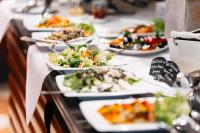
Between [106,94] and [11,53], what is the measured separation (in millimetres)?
1734

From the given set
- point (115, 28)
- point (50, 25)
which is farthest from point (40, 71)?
point (115, 28)

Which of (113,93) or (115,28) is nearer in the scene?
(113,93)

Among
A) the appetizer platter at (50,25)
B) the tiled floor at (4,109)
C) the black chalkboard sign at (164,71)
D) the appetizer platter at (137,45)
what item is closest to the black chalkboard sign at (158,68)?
the black chalkboard sign at (164,71)

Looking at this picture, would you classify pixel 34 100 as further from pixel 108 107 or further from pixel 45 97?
pixel 108 107

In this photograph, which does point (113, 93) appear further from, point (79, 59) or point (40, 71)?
point (40, 71)

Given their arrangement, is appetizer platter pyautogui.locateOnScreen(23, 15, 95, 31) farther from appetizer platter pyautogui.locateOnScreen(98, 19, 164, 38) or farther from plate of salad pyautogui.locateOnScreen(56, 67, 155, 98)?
plate of salad pyautogui.locateOnScreen(56, 67, 155, 98)

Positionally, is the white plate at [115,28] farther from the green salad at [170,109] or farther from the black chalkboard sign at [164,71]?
the green salad at [170,109]

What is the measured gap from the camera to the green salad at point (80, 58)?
1.67 meters

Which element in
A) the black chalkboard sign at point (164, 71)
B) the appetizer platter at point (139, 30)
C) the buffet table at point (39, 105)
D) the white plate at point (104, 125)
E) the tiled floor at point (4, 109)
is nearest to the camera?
the white plate at point (104, 125)

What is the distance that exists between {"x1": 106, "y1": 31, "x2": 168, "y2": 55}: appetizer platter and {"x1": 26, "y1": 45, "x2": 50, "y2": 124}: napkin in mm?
322

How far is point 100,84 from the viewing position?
1397 mm

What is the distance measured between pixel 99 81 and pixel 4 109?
95.2 inches

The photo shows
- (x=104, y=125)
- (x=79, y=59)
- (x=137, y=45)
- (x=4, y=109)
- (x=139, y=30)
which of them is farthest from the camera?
(x=4, y=109)

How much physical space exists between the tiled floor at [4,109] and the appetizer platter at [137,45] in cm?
155
